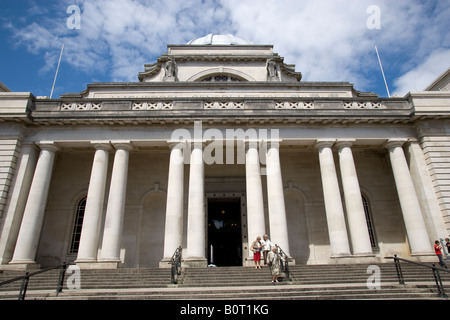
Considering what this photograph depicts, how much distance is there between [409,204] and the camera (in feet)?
49.6

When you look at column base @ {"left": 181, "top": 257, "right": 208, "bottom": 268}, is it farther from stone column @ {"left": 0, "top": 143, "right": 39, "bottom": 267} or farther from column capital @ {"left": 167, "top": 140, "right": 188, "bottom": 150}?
stone column @ {"left": 0, "top": 143, "right": 39, "bottom": 267}

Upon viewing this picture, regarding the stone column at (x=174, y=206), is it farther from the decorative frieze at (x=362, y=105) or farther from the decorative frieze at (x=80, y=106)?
the decorative frieze at (x=362, y=105)

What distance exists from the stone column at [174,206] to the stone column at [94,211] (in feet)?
11.3

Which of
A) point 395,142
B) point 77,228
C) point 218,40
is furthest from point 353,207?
point 218,40

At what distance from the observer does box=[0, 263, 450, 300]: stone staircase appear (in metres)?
8.44

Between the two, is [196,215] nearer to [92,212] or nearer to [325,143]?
[92,212]

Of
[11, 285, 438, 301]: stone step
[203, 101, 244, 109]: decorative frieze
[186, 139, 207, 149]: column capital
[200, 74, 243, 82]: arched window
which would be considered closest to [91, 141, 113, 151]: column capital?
[186, 139, 207, 149]: column capital

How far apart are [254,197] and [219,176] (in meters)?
4.66

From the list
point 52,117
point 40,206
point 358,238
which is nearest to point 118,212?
point 40,206

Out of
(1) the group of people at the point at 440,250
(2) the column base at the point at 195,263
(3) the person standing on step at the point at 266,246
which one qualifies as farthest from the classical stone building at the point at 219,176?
(1) the group of people at the point at 440,250

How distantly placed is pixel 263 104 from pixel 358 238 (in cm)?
846

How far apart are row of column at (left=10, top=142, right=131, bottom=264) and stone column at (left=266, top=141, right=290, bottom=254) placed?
7598 millimetres
